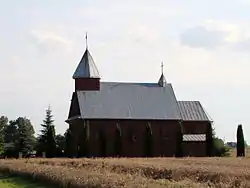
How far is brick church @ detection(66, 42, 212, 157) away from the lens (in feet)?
280

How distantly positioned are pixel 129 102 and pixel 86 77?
684 cm

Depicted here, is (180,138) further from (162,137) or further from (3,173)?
(3,173)

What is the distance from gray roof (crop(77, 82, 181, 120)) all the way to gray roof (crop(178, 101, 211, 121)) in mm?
2892

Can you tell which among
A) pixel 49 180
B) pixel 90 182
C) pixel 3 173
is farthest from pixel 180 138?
pixel 90 182

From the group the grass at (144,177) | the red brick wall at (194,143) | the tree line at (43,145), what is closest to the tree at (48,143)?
the tree line at (43,145)

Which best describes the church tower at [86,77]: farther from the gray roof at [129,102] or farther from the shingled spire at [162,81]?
the shingled spire at [162,81]

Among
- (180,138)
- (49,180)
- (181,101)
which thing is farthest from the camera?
(181,101)

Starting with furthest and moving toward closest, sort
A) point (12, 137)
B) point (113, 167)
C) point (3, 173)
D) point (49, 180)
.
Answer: point (12, 137)
point (3, 173)
point (113, 167)
point (49, 180)

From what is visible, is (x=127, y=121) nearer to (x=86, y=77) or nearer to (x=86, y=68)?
(x=86, y=77)

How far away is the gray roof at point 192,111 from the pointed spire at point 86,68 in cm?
1347

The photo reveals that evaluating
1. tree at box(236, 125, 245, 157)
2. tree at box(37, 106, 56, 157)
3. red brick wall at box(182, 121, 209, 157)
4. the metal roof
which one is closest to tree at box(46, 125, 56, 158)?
tree at box(37, 106, 56, 157)

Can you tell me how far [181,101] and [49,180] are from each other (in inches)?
2512

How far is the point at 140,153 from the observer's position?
86750 millimetres

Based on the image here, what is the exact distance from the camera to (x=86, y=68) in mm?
88625
